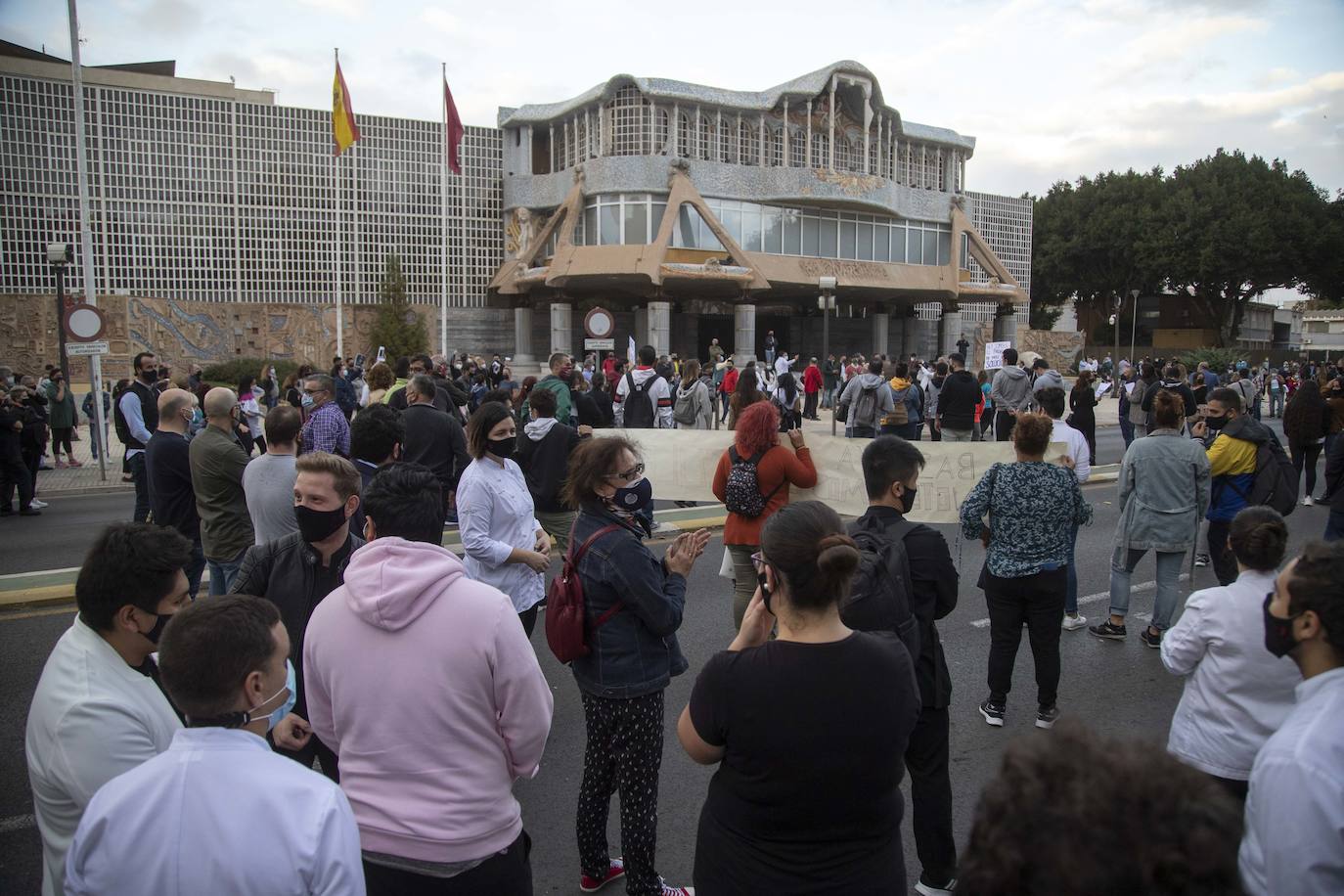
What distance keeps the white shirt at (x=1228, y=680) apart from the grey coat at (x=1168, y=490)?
117 inches

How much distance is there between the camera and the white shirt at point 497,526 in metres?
4.66

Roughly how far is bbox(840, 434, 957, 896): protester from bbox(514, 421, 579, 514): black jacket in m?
2.97

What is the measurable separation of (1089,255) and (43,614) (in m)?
59.6

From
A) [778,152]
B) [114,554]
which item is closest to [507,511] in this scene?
[114,554]

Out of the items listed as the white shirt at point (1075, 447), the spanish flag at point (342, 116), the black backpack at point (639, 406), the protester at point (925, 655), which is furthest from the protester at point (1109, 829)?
the spanish flag at point (342, 116)

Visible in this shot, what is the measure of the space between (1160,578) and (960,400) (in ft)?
21.8

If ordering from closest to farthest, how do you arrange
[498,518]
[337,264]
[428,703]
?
[428,703], [498,518], [337,264]

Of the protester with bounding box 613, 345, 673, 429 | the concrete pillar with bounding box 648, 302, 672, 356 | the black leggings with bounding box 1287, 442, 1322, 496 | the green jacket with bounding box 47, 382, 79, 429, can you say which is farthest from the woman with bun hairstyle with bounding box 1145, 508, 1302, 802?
the concrete pillar with bounding box 648, 302, 672, 356

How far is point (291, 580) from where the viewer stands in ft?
11.9

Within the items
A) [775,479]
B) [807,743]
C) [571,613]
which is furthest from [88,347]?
[807,743]

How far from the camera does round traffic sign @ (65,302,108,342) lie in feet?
46.4

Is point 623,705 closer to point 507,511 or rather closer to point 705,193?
point 507,511

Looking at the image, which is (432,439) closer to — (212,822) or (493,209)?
(212,822)

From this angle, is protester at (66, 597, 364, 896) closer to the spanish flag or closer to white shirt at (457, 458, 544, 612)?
white shirt at (457, 458, 544, 612)
